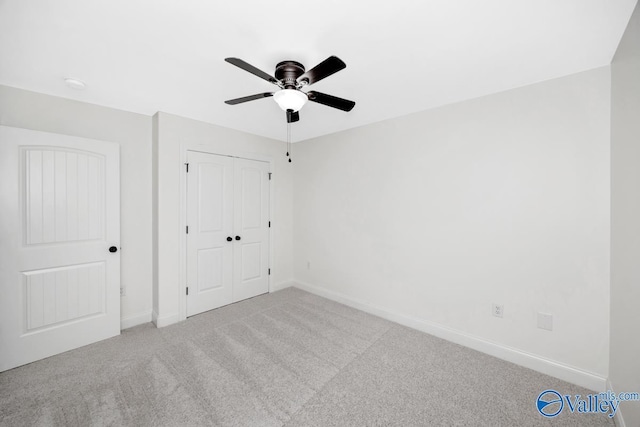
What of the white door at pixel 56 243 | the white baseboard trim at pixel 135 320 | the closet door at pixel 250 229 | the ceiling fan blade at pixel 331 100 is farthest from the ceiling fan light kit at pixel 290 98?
the white baseboard trim at pixel 135 320

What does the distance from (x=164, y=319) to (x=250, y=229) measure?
153 centimetres

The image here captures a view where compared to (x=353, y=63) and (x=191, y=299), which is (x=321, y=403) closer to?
(x=191, y=299)

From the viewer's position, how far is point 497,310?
2.28 meters

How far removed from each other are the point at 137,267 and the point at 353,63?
3154 mm

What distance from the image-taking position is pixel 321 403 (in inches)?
68.7

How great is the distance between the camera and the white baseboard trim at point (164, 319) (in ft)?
9.22

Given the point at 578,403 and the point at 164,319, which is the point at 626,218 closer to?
the point at 578,403

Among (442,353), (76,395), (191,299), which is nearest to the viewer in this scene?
(76,395)

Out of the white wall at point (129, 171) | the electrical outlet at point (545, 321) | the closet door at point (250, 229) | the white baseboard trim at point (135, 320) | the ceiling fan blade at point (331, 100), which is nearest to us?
the ceiling fan blade at point (331, 100)

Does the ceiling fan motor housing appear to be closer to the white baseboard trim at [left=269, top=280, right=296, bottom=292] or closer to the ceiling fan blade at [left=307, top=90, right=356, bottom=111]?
the ceiling fan blade at [left=307, top=90, right=356, bottom=111]

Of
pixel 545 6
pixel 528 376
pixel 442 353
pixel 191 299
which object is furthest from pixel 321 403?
pixel 545 6

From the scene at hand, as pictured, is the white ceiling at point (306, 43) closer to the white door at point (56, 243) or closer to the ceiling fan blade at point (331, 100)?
the ceiling fan blade at point (331, 100)

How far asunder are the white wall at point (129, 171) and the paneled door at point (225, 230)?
1.54 ft

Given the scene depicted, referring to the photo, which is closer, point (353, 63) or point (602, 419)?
point (602, 419)
